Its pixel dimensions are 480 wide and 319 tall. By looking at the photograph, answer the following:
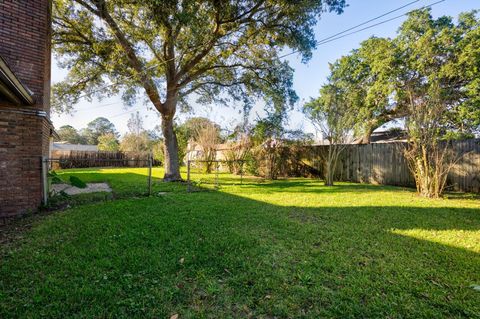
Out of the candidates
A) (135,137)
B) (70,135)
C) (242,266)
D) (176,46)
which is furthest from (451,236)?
(70,135)

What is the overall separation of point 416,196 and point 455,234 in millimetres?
3642

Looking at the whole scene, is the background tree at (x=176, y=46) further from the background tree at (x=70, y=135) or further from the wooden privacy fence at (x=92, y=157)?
the background tree at (x=70, y=135)

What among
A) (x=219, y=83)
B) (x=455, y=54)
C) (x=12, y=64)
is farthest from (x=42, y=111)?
(x=455, y=54)

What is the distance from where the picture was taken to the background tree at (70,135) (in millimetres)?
46594

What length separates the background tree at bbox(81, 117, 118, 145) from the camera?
50.6 metres

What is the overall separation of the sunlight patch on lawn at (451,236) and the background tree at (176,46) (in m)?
6.80

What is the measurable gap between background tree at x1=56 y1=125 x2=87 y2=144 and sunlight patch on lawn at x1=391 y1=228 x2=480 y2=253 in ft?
189

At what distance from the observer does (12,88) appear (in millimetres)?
3494

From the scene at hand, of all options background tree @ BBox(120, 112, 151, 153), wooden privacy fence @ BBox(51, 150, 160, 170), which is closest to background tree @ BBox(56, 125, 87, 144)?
background tree @ BBox(120, 112, 151, 153)

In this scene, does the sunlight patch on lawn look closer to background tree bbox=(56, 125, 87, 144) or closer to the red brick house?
the red brick house

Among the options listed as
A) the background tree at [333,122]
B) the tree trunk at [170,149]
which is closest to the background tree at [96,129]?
the tree trunk at [170,149]

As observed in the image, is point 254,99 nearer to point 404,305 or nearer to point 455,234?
point 455,234

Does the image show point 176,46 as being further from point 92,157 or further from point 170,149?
point 92,157

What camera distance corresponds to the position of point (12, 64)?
422 centimetres
